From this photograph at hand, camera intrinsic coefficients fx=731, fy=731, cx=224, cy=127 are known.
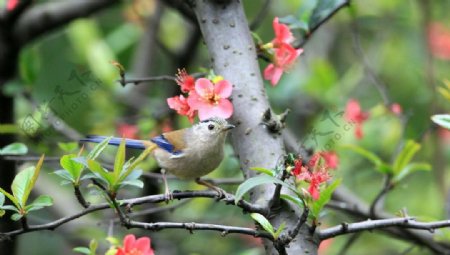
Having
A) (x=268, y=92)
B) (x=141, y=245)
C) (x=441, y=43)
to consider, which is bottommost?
(x=441, y=43)

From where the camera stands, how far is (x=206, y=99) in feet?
6.30

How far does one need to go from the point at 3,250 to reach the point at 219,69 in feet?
5.34

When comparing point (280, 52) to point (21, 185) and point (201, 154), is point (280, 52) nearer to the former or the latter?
point (201, 154)

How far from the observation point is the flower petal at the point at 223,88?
→ 6.25 feet

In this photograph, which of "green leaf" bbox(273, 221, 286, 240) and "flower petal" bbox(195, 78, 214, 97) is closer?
"green leaf" bbox(273, 221, 286, 240)

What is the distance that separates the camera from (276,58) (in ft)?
7.13

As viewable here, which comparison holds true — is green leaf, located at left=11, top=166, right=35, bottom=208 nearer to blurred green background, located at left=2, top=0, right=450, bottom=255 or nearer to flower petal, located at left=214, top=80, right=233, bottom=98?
flower petal, located at left=214, top=80, right=233, bottom=98

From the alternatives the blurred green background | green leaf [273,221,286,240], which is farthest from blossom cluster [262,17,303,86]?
the blurred green background

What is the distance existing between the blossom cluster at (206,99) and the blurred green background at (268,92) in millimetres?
992

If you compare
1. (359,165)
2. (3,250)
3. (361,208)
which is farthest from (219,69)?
(359,165)

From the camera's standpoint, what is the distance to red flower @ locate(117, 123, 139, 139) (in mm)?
3431

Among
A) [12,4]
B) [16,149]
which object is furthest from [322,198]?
[12,4]

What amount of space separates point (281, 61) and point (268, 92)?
1702 millimetres

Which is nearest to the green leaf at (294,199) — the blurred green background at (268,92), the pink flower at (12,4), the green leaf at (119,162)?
the green leaf at (119,162)
